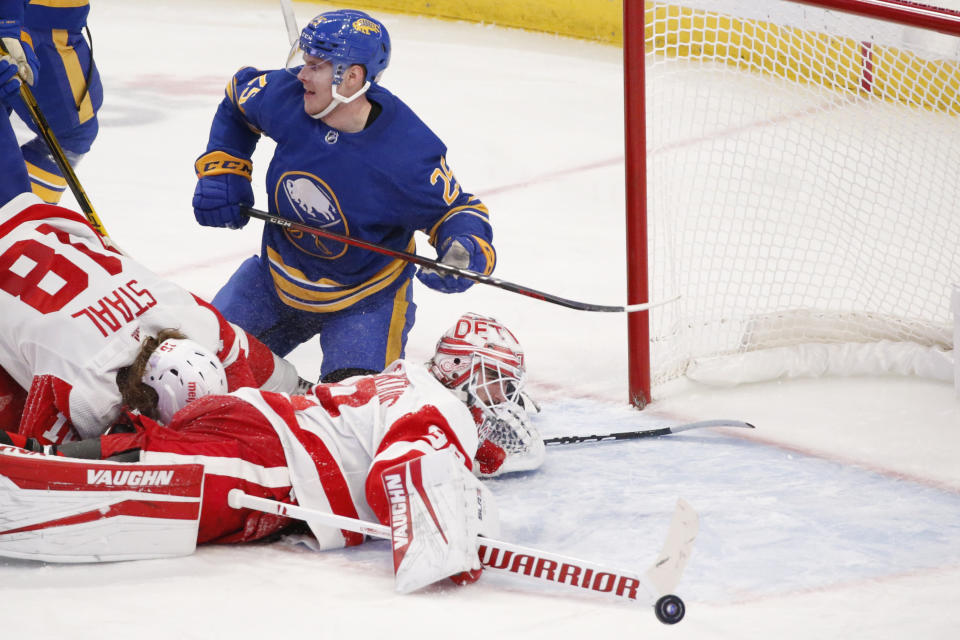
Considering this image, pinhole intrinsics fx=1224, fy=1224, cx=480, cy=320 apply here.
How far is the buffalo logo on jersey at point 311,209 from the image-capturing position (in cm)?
269

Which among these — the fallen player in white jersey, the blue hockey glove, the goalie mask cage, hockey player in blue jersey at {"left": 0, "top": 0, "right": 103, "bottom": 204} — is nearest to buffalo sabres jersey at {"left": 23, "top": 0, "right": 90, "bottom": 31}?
hockey player in blue jersey at {"left": 0, "top": 0, "right": 103, "bottom": 204}

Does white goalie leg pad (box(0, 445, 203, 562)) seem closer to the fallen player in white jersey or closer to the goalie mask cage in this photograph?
the fallen player in white jersey

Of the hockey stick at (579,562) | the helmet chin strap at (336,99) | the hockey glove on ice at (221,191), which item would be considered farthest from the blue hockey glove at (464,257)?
the hockey stick at (579,562)

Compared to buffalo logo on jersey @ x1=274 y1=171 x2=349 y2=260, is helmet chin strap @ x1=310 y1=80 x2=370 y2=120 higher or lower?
higher

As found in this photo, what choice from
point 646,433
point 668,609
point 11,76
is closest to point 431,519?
point 668,609

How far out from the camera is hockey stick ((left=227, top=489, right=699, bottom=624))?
5.84 feet

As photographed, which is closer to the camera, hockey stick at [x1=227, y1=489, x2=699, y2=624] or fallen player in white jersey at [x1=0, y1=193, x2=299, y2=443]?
hockey stick at [x1=227, y1=489, x2=699, y2=624]

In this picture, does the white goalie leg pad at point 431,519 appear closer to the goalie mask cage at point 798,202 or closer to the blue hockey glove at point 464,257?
the blue hockey glove at point 464,257

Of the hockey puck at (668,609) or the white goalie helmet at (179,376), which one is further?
the white goalie helmet at (179,376)

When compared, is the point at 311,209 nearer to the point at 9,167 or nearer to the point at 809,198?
the point at 9,167

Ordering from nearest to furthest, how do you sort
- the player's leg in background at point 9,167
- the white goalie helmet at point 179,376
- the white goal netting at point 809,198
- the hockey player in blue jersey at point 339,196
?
the white goalie helmet at point 179,376 < the player's leg in background at point 9,167 < the hockey player in blue jersey at point 339,196 < the white goal netting at point 809,198

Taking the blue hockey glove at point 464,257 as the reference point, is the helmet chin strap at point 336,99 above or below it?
above

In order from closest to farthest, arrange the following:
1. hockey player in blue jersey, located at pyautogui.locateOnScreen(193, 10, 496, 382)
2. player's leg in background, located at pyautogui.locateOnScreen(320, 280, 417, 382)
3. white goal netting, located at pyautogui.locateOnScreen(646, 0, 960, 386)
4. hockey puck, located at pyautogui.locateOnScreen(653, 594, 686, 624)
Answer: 1. hockey puck, located at pyautogui.locateOnScreen(653, 594, 686, 624)
2. hockey player in blue jersey, located at pyautogui.locateOnScreen(193, 10, 496, 382)
3. player's leg in background, located at pyautogui.locateOnScreen(320, 280, 417, 382)
4. white goal netting, located at pyautogui.locateOnScreen(646, 0, 960, 386)

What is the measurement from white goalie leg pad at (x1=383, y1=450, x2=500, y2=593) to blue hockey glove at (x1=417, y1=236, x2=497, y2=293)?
0.70 m
